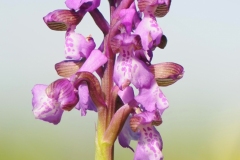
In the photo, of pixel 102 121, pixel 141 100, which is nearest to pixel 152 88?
pixel 141 100

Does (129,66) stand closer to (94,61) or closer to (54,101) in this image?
(94,61)

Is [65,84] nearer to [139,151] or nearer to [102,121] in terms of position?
[102,121]

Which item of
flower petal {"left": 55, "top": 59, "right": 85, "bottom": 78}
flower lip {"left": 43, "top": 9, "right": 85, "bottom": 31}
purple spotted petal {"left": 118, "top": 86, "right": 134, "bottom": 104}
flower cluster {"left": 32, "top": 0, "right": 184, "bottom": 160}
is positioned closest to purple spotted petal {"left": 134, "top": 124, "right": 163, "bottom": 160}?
flower cluster {"left": 32, "top": 0, "right": 184, "bottom": 160}

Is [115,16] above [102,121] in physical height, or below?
above

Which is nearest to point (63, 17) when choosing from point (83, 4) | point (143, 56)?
point (83, 4)

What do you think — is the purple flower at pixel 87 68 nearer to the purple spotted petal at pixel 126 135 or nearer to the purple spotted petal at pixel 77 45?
the purple spotted petal at pixel 77 45

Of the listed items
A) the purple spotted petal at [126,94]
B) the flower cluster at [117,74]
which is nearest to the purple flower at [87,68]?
the flower cluster at [117,74]
